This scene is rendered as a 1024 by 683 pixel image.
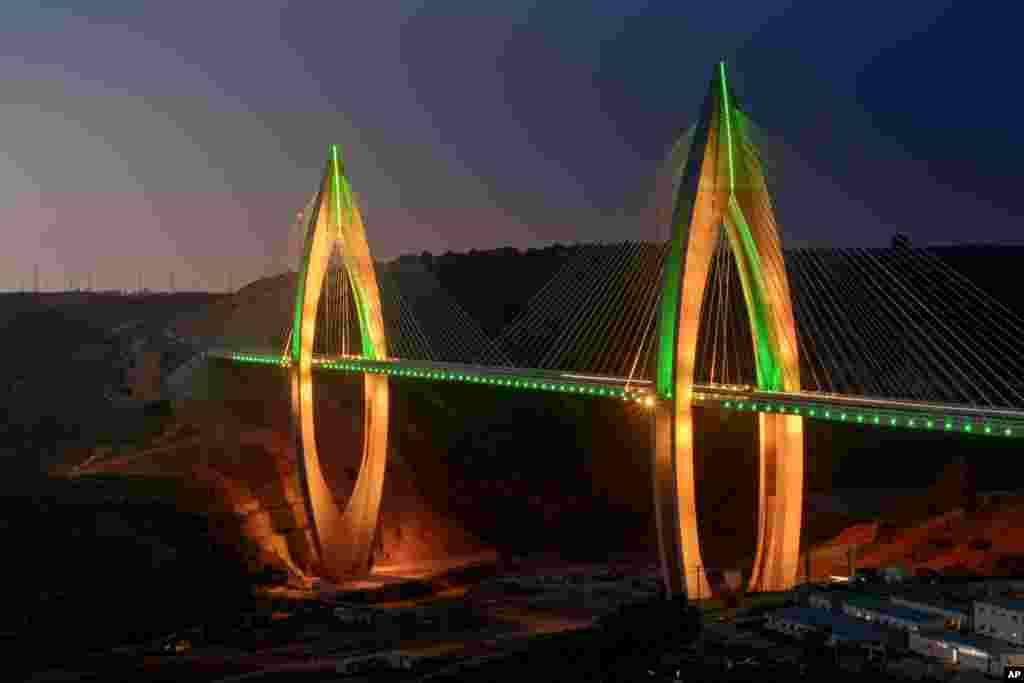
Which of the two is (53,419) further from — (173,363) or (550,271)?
(550,271)

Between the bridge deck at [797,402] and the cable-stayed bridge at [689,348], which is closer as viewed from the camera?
the bridge deck at [797,402]

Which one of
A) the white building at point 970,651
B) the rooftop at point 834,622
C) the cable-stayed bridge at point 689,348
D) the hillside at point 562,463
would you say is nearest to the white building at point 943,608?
the white building at point 970,651

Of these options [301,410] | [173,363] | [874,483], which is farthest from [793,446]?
[173,363]

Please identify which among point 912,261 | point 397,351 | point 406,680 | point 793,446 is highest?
point 912,261

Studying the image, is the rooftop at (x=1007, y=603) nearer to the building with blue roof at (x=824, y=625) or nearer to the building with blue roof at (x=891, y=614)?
the building with blue roof at (x=891, y=614)

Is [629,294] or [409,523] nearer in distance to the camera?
[409,523]

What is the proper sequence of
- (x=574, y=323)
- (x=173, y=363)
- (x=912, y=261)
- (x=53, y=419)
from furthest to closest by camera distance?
(x=574, y=323)
(x=912, y=261)
(x=173, y=363)
(x=53, y=419)

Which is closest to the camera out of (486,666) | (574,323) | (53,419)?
(486,666)
